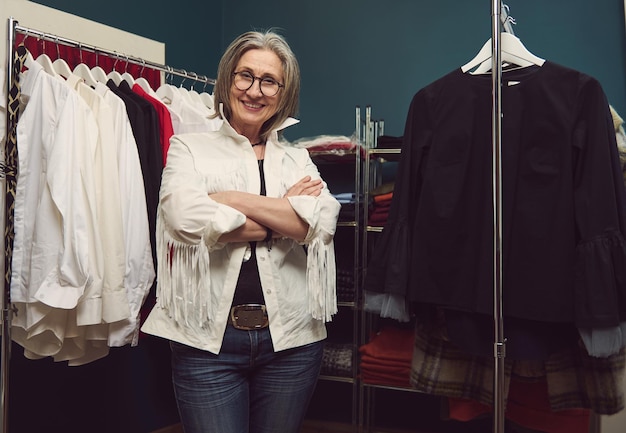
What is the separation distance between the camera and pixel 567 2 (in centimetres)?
323

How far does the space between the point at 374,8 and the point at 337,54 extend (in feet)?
1.07

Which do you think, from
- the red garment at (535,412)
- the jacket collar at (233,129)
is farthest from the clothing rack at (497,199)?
the jacket collar at (233,129)

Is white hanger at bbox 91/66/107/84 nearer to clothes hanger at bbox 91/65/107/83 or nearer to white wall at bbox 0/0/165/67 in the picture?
clothes hanger at bbox 91/65/107/83

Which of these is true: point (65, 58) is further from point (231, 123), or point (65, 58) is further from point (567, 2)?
point (567, 2)

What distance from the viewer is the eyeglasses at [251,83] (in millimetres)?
1743

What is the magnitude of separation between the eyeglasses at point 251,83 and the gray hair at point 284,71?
0.10ft

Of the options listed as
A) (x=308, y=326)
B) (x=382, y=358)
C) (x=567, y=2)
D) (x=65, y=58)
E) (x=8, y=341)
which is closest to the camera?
(x=308, y=326)

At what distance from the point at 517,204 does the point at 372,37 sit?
208 cm

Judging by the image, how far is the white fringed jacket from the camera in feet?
5.18

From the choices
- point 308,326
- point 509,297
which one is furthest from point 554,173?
point 308,326

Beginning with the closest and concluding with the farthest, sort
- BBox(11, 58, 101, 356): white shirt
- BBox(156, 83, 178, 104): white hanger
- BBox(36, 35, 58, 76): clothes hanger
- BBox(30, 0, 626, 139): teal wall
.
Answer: BBox(11, 58, 101, 356): white shirt < BBox(36, 35, 58, 76): clothes hanger < BBox(156, 83, 178, 104): white hanger < BBox(30, 0, 626, 139): teal wall

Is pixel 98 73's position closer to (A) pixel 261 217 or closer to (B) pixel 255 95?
(B) pixel 255 95

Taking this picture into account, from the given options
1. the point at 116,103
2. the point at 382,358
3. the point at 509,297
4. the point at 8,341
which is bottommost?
the point at 382,358

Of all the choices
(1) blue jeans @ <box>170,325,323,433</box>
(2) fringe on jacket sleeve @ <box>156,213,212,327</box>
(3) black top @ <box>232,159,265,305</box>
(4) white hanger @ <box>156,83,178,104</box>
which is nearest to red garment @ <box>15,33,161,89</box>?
(4) white hanger @ <box>156,83,178,104</box>
